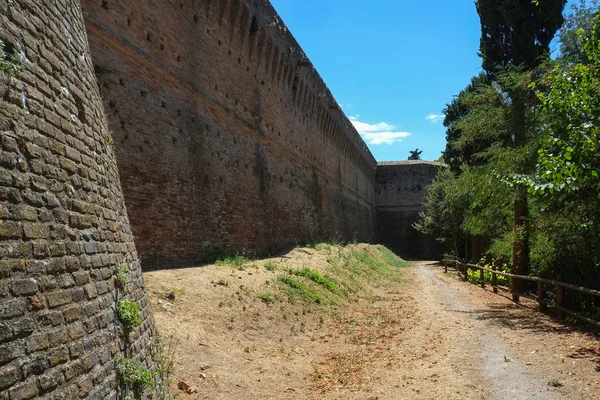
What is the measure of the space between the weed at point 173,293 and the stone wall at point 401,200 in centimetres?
3786

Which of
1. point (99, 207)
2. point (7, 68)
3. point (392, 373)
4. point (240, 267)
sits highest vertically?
point (7, 68)

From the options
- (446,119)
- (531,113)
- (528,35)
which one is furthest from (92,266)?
(446,119)

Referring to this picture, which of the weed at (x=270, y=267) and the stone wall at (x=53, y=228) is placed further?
the weed at (x=270, y=267)

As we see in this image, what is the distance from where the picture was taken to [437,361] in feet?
24.0

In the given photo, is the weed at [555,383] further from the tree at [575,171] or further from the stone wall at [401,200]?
the stone wall at [401,200]

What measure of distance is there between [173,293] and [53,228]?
14.6 feet

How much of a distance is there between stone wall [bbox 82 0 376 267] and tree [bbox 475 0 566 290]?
7460 mm

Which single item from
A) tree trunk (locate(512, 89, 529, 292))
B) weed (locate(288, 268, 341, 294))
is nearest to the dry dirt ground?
weed (locate(288, 268, 341, 294))

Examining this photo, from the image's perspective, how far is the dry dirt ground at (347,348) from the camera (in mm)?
5984

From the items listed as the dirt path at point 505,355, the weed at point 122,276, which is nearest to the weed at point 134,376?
the weed at point 122,276

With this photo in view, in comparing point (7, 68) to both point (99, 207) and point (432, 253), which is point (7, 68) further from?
point (432, 253)

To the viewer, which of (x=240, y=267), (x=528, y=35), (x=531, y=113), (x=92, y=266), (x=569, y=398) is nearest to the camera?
(x=92, y=266)

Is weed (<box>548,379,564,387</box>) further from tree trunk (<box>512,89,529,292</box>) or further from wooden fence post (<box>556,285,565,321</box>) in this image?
tree trunk (<box>512,89,529,292</box>)

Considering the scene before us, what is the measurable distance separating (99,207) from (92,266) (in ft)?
2.30
